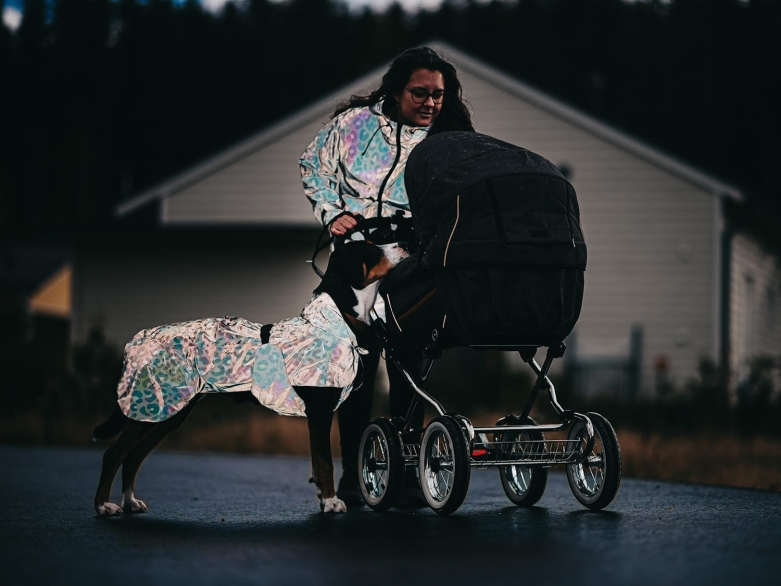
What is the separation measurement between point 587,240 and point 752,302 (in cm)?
472

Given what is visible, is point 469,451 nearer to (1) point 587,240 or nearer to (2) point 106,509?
(2) point 106,509

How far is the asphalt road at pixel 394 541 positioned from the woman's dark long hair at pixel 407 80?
2.07 meters

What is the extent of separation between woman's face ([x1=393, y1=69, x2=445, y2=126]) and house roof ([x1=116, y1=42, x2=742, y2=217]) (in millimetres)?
15410

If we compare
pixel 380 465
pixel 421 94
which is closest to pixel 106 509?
pixel 380 465

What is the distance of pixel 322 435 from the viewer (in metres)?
6.57

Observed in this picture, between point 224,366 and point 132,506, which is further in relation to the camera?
point 132,506

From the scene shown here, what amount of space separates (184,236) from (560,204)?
752 inches

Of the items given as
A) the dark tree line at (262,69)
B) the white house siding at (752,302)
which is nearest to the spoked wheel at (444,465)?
the white house siding at (752,302)

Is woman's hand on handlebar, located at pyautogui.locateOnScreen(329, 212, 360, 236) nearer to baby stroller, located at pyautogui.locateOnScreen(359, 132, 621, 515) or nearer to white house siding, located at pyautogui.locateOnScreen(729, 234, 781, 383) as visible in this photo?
baby stroller, located at pyautogui.locateOnScreen(359, 132, 621, 515)

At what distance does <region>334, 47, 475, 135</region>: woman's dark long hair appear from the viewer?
23.3 ft

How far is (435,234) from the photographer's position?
6.26 m

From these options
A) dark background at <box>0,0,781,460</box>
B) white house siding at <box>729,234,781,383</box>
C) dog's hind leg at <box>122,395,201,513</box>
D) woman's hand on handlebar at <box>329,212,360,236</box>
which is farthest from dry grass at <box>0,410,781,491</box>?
dark background at <box>0,0,781,460</box>

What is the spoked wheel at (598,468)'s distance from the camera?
6184mm

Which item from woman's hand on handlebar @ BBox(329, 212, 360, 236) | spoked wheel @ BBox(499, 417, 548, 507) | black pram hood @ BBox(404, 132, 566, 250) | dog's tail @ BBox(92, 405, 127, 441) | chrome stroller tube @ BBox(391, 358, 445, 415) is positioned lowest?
spoked wheel @ BBox(499, 417, 548, 507)
